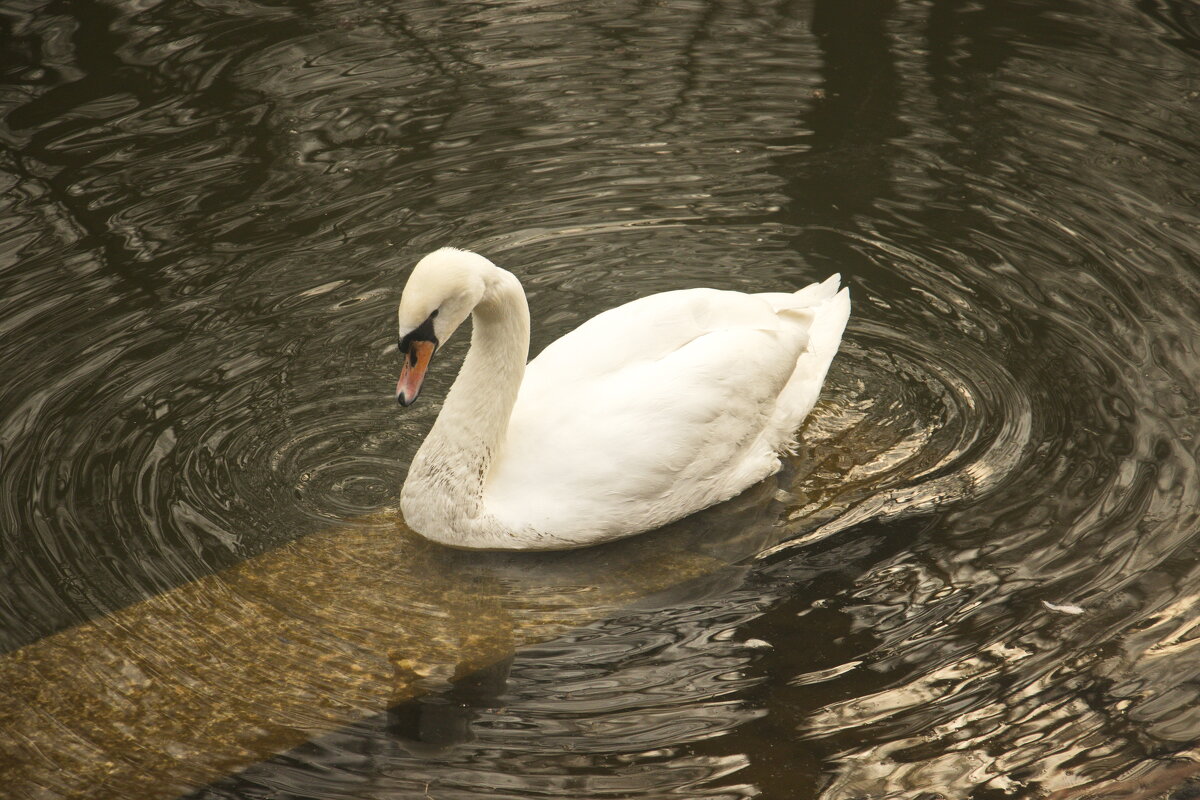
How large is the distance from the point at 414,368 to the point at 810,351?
2418 mm

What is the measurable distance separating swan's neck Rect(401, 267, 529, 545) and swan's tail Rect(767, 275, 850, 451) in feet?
4.83

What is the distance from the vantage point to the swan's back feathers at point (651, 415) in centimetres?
589

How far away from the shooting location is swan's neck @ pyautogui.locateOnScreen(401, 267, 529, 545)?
591 centimetres

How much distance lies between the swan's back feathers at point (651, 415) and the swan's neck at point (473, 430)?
0.39 ft

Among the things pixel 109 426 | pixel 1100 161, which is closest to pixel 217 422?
pixel 109 426

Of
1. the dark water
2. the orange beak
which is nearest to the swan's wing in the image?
the dark water

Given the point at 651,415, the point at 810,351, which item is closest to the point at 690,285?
the point at 810,351

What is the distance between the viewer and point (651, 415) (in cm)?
599

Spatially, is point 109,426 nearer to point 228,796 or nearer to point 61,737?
point 61,737

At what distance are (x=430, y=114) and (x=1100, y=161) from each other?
15.6 feet

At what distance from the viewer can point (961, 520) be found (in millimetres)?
6098

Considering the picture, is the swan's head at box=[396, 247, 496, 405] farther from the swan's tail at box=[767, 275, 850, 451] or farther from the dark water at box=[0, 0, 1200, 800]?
the swan's tail at box=[767, 275, 850, 451]

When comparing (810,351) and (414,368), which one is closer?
(414,368)

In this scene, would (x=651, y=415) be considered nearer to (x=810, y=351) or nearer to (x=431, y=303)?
(x=431, y=303)
